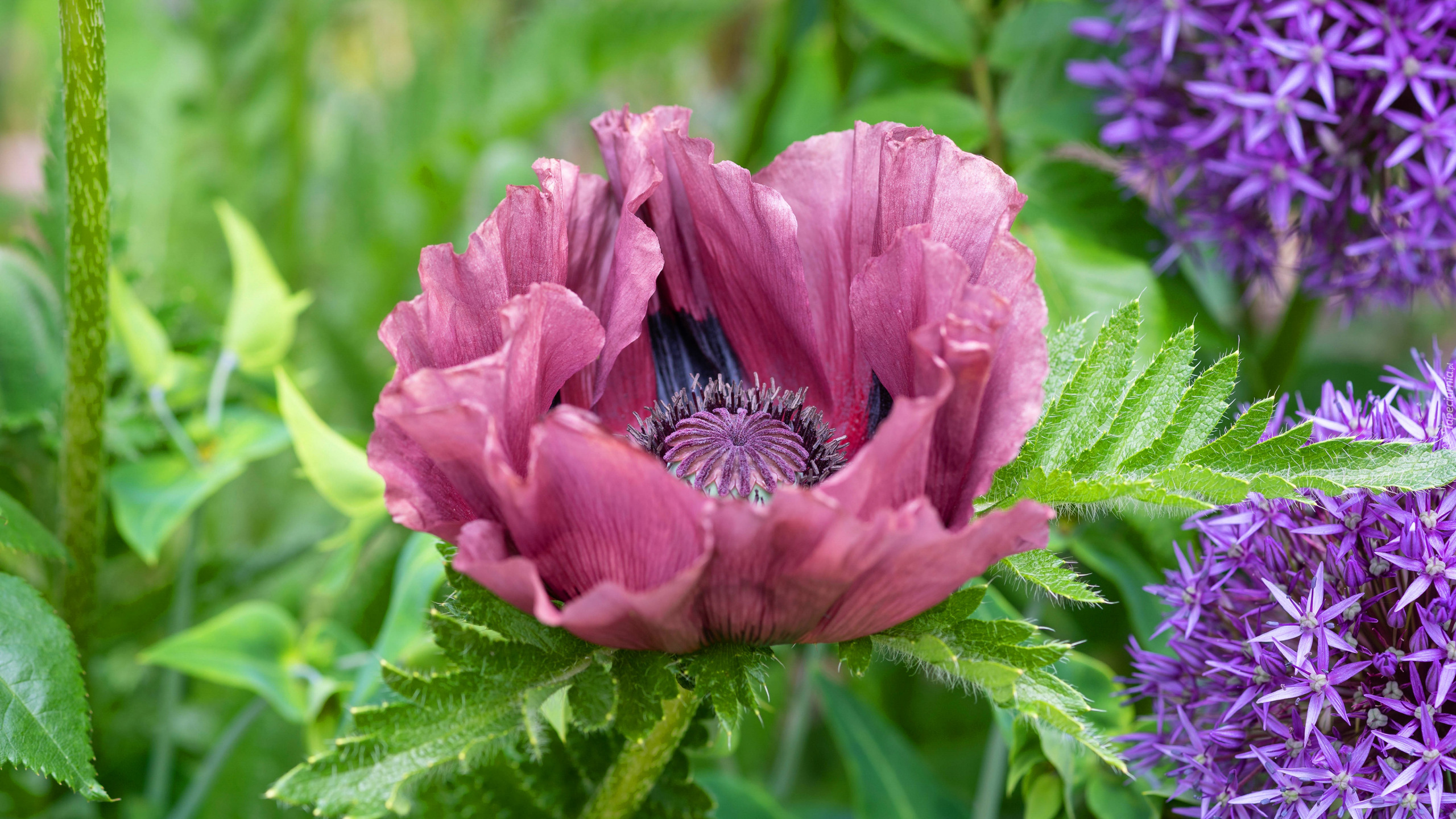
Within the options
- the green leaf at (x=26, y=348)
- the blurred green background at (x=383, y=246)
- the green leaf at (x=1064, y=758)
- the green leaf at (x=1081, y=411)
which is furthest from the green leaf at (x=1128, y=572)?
the green leaf at (x=26, y=348)

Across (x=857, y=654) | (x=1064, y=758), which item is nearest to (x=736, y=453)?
(x=857, y=654)

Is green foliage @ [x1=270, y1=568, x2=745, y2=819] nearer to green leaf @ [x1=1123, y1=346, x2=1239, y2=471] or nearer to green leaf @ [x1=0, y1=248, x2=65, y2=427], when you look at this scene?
green leaf @ [x1=1123, y1=346, x2=1239, y2=471]

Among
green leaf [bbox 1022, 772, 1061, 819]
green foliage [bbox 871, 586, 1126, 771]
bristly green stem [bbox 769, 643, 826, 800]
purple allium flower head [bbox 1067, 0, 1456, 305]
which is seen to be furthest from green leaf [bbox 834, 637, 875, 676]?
purple allium flower head [bbox 1067, 0, 1456, 305]

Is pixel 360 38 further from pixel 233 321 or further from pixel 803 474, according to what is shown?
pixel 803 474

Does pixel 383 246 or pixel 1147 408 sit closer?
pixel 1147 408

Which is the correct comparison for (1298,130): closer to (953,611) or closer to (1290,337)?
(1290,337)

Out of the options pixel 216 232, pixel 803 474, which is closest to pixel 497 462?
pixel 803 474
